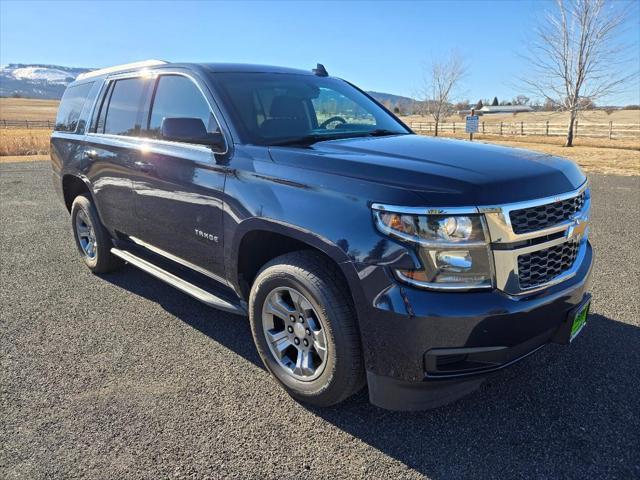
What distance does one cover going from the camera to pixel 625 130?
32219 millimetres

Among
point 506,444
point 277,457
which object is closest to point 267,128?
point 277,457

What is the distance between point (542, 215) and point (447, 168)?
1.67ft

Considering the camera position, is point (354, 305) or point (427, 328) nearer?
point (427, 328)

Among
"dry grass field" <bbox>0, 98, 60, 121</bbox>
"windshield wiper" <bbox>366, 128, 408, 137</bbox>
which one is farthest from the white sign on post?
"dry grass field" <bbox>0, 98, 60, 121</bbox>

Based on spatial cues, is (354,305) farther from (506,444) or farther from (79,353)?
(79,353)

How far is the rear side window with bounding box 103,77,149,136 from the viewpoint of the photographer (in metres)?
3.97

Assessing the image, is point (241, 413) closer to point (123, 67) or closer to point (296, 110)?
point (296, 110)

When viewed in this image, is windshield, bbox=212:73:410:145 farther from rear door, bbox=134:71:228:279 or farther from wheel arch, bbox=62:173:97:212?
A: wheel arch, bbox=62:173:97:212

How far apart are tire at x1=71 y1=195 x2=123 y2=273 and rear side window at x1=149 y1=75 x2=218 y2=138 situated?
1.47 meters

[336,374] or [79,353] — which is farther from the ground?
[336,374]

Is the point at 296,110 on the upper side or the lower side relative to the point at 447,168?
upper

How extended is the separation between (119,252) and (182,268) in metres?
1.15

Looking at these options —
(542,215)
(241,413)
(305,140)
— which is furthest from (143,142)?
(542,215)

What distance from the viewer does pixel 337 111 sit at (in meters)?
3.76
